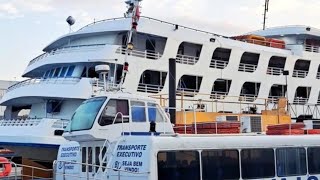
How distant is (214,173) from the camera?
11.1 meters

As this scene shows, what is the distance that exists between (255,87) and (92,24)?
31.9ft

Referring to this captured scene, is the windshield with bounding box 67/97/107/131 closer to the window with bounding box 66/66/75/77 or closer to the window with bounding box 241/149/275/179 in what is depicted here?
the window with bounding box 241/149/275/179

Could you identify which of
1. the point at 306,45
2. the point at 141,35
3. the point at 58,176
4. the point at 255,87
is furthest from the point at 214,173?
the point at 306,45

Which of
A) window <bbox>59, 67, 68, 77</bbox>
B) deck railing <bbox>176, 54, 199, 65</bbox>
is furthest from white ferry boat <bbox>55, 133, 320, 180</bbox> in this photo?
deck railing <bbox>176, 54, 199, 65</bbox>

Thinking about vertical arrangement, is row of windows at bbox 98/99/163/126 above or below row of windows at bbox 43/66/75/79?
below

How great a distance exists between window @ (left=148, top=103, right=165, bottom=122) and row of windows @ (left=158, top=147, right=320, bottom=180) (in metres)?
2.62

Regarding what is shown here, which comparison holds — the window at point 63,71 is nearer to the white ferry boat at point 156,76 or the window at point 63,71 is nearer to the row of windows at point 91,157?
the white ferry boat at point 156,76

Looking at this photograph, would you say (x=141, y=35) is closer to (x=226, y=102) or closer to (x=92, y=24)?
(x=92, y=24)

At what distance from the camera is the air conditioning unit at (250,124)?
14602 millimetres

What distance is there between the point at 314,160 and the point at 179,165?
4218mm

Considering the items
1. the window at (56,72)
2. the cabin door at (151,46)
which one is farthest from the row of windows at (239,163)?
the window at (56,72)

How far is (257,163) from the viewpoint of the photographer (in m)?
11.9

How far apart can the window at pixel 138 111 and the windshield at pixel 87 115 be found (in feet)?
2.78

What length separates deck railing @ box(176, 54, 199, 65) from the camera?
1035 inches
